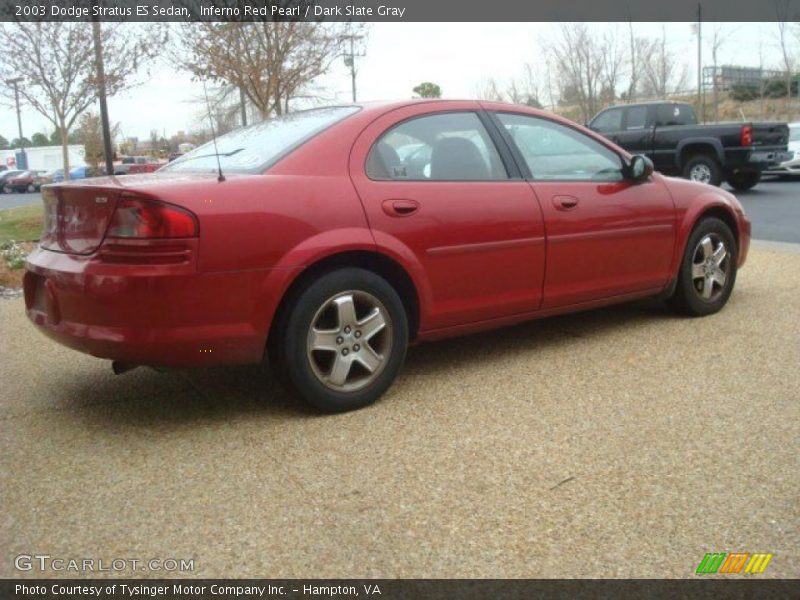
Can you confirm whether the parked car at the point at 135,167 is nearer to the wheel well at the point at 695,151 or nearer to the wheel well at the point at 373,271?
the wheel well at the point at 373,271

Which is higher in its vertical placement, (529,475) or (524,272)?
(524,272)

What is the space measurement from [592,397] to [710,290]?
2.05 m

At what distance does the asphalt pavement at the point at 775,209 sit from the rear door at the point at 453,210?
245 inches

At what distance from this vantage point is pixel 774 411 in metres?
3.51

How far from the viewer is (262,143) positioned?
400 centimetres

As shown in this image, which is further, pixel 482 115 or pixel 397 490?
pixel 482 115

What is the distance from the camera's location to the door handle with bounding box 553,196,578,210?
14.4 ft

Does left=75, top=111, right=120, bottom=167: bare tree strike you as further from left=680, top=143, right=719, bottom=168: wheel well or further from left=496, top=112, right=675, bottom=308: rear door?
left=496, top=112, right=675, bottom=308: rear door

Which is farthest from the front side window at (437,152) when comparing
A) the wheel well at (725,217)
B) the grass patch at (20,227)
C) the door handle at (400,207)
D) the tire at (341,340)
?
the grass patch at (20,227)

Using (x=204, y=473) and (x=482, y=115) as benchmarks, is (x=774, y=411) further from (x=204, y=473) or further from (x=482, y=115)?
(x=204, y=473)

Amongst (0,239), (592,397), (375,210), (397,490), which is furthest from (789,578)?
(0,239)

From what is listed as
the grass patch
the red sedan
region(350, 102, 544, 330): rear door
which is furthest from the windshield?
the grass patch

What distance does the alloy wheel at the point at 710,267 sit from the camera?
528 cm
